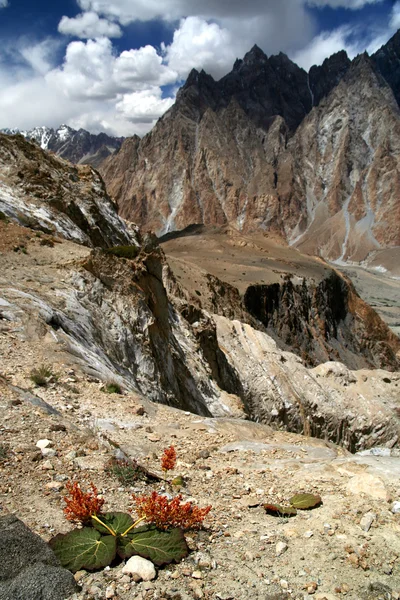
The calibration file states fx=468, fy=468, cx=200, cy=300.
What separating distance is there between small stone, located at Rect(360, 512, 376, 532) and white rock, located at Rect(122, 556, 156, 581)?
2134mm

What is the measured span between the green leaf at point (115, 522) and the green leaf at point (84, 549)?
82mm

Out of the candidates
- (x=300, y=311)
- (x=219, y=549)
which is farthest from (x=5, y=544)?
(x=300, y=311)

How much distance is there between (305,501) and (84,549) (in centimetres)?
243

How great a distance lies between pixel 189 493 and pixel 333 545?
170 centimetres

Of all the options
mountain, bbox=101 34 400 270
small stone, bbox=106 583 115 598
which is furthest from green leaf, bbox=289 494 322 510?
mountain, bbox=101 34 400 270

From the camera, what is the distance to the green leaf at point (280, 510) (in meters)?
4.90

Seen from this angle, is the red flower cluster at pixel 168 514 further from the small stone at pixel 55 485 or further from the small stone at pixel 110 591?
the small stone at pixel 55 485

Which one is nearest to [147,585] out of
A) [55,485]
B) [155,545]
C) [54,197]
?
[155,545]

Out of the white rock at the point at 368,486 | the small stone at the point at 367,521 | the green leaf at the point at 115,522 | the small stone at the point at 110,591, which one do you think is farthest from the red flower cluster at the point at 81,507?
the white rock at the point at 368,486

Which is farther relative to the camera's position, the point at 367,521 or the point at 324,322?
the point at 324,322

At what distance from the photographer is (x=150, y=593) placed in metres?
3.61

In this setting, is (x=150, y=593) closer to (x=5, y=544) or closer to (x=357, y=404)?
(x=5, y=544)

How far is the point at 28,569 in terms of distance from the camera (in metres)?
3.44

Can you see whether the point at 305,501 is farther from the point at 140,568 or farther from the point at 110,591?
the point at 110,591
